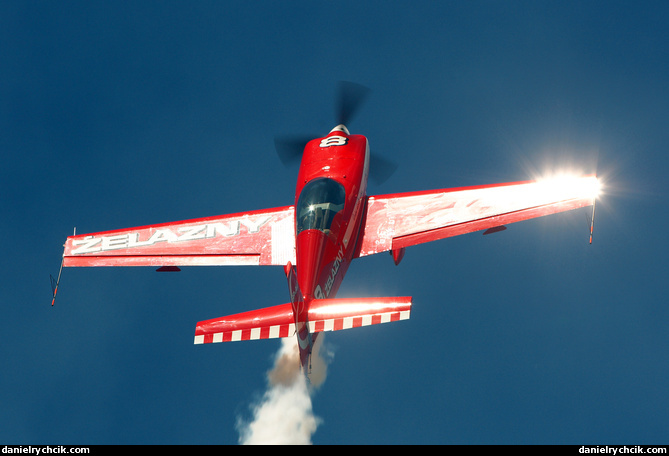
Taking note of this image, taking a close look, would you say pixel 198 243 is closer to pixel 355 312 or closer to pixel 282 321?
pixel 282 321

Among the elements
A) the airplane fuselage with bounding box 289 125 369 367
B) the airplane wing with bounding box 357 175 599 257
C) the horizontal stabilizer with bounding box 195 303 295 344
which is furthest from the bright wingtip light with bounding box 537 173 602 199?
the horizontal stabilizer with bounding box 195 303 295 344

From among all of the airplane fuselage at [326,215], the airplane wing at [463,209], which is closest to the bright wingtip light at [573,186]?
the airplane wing at [463,209]

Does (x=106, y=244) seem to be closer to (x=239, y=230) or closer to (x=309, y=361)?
(x=239, y=230)

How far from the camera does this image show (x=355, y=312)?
50.6 feet

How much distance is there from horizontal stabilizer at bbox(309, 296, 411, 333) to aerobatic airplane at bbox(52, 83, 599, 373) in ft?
3.04

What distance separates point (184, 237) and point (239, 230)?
182cm

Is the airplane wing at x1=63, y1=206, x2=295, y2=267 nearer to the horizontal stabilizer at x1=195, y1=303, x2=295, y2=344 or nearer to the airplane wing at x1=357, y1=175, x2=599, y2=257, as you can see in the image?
the airplane wing at x1=357, y1=175, x2=599, y2=257

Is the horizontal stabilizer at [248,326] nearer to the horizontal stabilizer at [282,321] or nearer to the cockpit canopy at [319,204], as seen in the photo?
the horizontal stabilizer at [282,321]

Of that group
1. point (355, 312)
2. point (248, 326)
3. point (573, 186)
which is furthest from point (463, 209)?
point (248, 326)

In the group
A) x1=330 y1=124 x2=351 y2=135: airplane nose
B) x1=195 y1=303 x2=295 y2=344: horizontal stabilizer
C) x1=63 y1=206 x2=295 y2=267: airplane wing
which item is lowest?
x1=195 y1=303 x2=295 y2=344: horizontal stabilizer

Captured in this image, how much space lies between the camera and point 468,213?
20359mm

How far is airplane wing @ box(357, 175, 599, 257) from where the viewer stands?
19.6m

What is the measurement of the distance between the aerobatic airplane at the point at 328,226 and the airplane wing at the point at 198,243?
33mm
